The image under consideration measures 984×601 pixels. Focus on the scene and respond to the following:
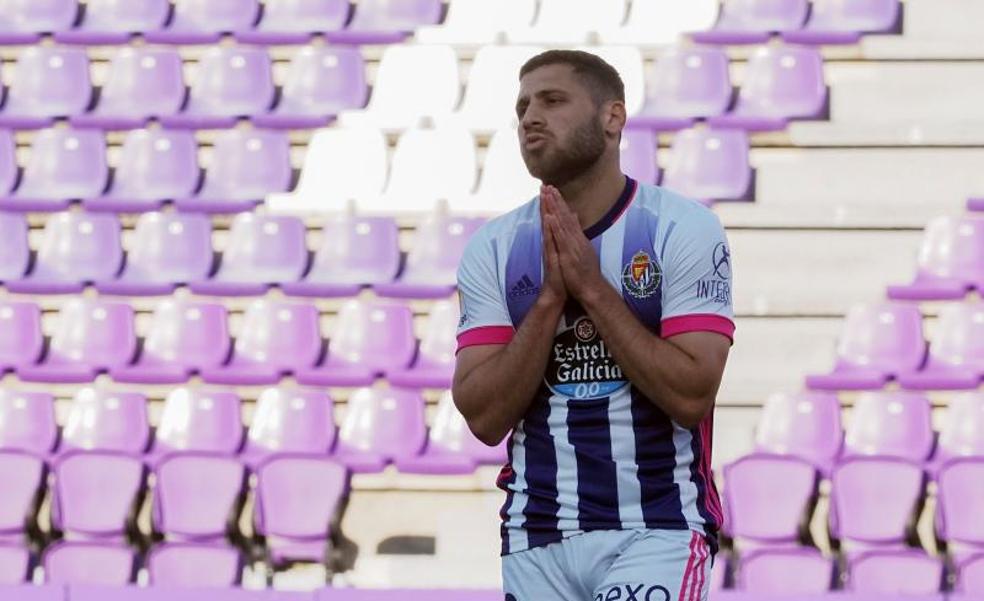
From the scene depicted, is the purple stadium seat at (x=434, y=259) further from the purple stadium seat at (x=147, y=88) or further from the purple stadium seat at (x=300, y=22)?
the purple stadium seat at (x=147, y=88)

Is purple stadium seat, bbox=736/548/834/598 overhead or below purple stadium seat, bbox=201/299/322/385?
below

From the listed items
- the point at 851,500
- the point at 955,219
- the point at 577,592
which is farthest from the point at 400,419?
the point at 577,592

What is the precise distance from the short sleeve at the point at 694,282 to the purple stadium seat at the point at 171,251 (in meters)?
6.66

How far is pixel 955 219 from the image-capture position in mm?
9352

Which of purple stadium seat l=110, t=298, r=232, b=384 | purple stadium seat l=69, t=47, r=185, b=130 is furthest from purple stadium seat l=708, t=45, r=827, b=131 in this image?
purple stadium seat l=69, t=47, r=185, b=130

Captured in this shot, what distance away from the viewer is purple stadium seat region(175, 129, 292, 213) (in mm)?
10211

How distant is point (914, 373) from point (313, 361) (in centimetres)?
281

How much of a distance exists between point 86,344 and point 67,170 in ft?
4.28

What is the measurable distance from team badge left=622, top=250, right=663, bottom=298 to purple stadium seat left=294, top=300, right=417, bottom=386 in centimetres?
579

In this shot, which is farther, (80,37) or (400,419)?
(80,37)

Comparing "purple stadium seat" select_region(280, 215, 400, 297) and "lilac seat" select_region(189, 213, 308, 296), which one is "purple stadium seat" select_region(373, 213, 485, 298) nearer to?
"purple stadium seat" select_region(280, 215, 400, 297)

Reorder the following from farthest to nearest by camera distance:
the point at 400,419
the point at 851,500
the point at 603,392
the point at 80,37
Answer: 1. the point at 80,37
2. the point at 400,419
3. the point at 851,500
4. the point at 603,392

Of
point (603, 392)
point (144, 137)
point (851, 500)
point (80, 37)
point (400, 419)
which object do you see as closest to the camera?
point (603, 392)

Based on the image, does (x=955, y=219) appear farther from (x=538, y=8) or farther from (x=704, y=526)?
(x=704, y=526)
